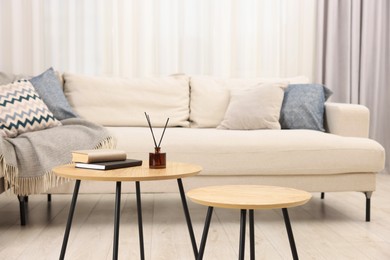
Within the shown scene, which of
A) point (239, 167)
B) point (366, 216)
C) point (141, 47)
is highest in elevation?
point (141, 47)

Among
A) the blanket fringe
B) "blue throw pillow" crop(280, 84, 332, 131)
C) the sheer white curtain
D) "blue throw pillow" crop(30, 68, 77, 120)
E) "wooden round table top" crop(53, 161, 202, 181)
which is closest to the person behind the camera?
"wooden round table top" crop(53, 161, 202, 181)

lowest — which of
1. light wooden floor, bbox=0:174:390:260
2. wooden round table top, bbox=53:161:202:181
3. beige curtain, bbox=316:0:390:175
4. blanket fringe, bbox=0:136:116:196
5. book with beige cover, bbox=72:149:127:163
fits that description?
light wooden floor, bbox=0:174:390:260

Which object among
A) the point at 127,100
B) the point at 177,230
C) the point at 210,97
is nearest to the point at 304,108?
the point at 210,97

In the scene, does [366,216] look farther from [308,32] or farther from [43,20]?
[43,20]

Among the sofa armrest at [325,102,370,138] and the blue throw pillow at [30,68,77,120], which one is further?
the sofa armrest at [325,102,370,138]

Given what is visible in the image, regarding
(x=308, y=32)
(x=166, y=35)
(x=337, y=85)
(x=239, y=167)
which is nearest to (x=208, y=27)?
(x=166, y=35)

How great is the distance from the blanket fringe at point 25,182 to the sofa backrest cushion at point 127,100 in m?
0.88

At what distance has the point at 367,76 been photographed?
472 centimetres

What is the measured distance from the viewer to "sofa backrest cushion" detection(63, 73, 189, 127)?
141 inches

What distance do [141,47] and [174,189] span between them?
185cm

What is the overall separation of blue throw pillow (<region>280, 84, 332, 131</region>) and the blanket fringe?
58.4 inches

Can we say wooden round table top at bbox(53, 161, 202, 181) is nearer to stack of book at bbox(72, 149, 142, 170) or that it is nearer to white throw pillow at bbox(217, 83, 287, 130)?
stack of book at bbox(72, 149, 142, 170)

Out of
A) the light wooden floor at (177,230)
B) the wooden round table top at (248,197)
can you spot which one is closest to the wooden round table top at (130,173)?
the wooden round table top at (248,197)

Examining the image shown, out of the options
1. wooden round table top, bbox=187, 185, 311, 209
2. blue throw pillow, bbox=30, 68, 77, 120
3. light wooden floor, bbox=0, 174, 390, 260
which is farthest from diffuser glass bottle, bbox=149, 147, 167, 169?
blue throw pillow, bbox=30, 68, 77, 120
